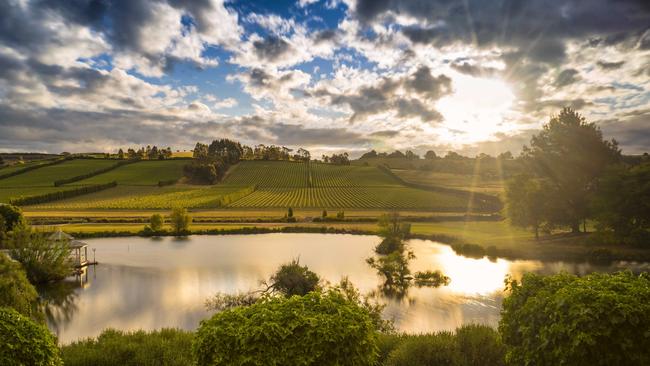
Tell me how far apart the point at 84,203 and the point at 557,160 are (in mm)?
90907

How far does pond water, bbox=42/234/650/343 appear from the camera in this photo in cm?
2383

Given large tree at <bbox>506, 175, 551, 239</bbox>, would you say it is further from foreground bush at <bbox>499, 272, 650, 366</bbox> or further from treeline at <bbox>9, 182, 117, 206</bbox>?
treeline at <bbox>9, 182, 117, 206</bbox>

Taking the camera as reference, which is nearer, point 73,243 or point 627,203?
point 73,243

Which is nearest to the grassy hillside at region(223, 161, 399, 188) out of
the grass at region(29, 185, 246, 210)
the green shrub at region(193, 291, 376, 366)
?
the grass at region(29, 185, 246, 210)

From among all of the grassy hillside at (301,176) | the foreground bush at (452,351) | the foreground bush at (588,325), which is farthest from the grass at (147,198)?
the foreground bush at (588,325)

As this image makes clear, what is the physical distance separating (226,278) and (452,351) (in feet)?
85.1

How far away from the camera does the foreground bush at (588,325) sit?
21.9 feet

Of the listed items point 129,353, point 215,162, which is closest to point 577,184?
point 129,353

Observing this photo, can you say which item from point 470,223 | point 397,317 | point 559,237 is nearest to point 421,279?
point 397,317

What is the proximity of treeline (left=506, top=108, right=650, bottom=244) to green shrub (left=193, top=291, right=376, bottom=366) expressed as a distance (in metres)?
40.5

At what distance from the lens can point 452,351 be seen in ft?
33.8

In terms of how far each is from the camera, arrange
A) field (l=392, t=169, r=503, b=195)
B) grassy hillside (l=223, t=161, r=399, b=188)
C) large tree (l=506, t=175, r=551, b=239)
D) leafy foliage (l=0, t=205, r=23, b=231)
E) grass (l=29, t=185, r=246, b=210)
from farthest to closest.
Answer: grassy hillside (l=223, t=161, r=399, b=188), field (l=392, t=169, r=503, b=195), grass (l=29, t=185, r=246, b=210), large tree (l=506, t=175, r=551, b=239), leafy foliage (l=0, t=205, r=23, b=231)

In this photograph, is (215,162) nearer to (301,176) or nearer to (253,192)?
(301,176)

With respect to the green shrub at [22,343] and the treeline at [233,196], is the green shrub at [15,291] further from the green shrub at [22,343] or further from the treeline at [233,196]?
the treeline at [233,196]
